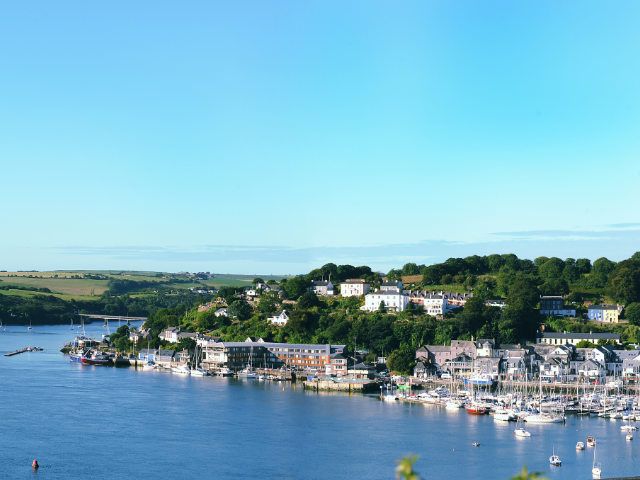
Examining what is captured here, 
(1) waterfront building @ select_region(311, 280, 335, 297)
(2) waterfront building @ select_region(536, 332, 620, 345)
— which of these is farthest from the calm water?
(1) waterfront building @ select_region(311, 280, 335, 297)

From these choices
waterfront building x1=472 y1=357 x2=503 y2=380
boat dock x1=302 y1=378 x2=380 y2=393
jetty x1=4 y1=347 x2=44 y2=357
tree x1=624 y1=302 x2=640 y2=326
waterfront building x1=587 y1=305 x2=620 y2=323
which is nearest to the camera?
boat dock x1=302 y1=378 x2=380 y2=393

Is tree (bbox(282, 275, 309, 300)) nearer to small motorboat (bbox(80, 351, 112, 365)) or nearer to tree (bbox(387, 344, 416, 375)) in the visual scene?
small motorboat (bbox(80, 351, 112, 365))

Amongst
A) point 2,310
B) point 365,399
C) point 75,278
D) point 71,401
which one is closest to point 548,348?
point 365,399

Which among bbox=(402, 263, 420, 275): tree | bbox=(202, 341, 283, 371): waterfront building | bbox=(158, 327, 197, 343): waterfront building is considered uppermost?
bbox=(402, 263, 420, 275): tree

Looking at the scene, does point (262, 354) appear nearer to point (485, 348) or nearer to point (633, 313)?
point (485, 348)

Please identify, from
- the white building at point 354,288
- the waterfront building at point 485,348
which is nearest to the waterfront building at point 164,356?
the white building at point 354,288

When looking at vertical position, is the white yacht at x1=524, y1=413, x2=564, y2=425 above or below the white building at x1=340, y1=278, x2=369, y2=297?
below

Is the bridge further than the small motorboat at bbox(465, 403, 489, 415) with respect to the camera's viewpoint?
Yes

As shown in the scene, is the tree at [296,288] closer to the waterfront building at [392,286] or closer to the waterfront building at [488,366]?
the waterfront building at [392,286]

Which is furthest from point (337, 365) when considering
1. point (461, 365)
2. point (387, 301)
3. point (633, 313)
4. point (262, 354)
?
point (633, 313)
